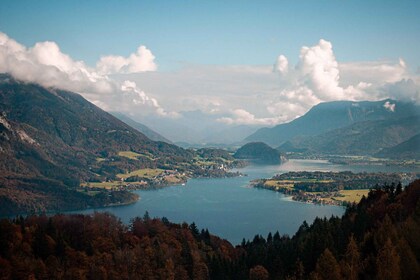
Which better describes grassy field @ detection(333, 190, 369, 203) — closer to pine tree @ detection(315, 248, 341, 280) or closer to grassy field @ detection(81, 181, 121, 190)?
grassy field @ detection(81, 181, 121, 190)

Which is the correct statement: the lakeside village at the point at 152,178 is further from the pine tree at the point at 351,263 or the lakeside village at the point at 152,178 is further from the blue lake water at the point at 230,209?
the pine tree at the point at 351,263

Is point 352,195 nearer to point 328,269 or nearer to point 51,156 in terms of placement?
point 328,269

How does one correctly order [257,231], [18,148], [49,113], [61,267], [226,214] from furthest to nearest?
[49,113] → [18,148] → [226,214] → [257,231] → [61,267]

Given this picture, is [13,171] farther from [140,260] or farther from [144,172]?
[140,260]

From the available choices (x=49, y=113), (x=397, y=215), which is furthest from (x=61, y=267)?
(x=49, y=113)

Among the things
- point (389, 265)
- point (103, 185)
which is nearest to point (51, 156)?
point (103, 185)
